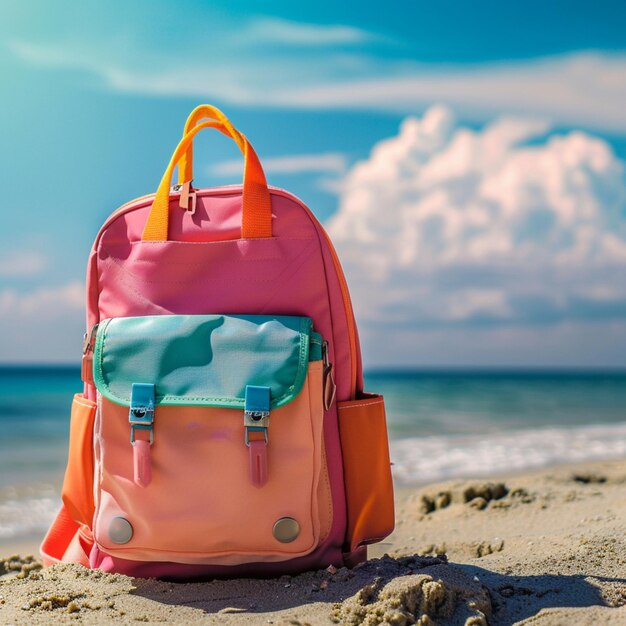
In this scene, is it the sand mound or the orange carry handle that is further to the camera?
the orange carry handle

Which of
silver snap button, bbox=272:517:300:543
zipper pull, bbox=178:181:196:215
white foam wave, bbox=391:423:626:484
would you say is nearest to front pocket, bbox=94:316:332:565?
silver snap button, bbox=272:517:300:543

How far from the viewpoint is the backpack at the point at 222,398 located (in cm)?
207

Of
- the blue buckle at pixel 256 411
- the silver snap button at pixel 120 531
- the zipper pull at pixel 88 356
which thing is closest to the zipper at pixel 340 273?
the blue buckle at pixel 256 411

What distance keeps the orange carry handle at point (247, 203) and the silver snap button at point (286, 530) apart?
0.87 m

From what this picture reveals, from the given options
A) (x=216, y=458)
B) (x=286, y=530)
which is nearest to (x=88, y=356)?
(x=216, y=458)

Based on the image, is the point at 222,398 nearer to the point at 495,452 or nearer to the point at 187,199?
the point at 187,199

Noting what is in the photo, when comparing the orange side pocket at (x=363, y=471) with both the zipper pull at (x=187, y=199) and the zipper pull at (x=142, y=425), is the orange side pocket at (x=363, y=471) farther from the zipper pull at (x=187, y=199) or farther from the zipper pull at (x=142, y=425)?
the zipper pull at (x=187, y=199)

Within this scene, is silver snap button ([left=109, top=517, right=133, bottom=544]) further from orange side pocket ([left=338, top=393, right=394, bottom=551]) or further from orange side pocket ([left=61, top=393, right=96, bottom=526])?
orange side pocket ([left=338, top=393, right=394, bottom=551])

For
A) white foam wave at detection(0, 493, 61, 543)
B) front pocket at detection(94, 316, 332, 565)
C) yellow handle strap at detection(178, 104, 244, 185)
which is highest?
yellow handle strap at detection(178, 104, 244, 185)

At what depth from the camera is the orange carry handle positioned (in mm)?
2246

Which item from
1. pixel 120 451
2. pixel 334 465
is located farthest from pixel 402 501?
pixel 120 451

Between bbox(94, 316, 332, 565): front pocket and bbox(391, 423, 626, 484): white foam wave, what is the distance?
3.24m

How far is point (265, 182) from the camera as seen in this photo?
2277mm

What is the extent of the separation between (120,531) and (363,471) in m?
0.76
